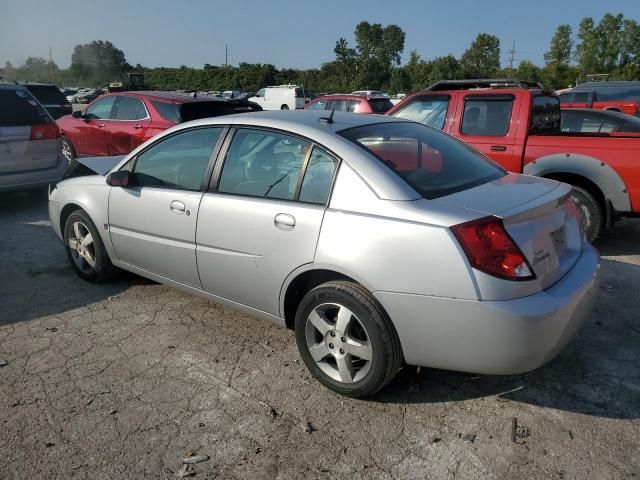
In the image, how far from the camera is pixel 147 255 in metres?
4.00

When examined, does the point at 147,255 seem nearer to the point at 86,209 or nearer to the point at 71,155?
the point at 86,209

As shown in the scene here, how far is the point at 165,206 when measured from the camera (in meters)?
3.79

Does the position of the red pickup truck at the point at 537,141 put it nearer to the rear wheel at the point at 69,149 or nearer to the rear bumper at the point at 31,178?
the rear bumper at the point at 31,178

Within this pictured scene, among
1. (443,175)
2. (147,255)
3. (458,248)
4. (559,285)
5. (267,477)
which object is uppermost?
(443,175)

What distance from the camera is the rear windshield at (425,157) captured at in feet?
9.88

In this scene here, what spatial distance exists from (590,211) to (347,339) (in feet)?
12.5

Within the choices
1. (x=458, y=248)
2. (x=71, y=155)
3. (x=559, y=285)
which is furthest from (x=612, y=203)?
(x=71, y=155)

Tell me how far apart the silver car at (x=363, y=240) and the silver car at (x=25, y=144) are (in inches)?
154

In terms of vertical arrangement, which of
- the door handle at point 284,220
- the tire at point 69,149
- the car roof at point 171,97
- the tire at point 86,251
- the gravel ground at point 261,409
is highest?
the car roof at point 171,97

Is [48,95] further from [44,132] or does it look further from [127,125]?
[44,132]

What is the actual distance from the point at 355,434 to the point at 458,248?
3.50 feet

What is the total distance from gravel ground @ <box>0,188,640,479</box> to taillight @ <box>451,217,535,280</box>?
0.84 meters

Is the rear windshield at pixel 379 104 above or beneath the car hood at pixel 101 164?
above

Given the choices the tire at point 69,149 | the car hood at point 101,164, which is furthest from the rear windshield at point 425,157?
the tire at point 69,149
